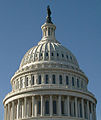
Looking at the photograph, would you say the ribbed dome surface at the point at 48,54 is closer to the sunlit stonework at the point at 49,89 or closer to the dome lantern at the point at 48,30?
the sunlit stonework at the point at 49,89

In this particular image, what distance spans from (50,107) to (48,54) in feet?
65.7

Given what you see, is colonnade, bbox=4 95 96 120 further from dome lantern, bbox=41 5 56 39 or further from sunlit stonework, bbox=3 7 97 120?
dome lantern, bbox=41 5 56 39

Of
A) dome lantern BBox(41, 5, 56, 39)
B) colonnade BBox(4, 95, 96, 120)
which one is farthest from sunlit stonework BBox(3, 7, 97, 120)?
dome lantern BBox(41, 5, 56, 39)

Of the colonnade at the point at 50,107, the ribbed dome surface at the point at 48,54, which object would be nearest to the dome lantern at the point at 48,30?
the ribbed dome surface at the point at 48,54

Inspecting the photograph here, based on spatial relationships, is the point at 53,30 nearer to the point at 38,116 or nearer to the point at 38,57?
the point at 38,57

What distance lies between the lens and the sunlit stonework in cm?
8162

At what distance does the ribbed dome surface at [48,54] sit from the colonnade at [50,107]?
13.8 meters

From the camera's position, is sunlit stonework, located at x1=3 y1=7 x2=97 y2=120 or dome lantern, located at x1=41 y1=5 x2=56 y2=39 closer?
sunlit stonework, located at x1=3 y1=7 x2=97 y2=120

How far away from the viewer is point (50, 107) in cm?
8025

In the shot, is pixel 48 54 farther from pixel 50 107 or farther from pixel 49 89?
pixel 50 107

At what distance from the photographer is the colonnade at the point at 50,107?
80.8 metres

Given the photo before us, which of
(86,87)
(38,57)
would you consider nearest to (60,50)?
(38,57)

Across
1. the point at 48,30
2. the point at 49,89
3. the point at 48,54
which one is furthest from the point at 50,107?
the point at 48,30

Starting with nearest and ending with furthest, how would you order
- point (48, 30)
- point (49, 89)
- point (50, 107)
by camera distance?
point (50, 107) → point (49, 89) → point (48, 30)
